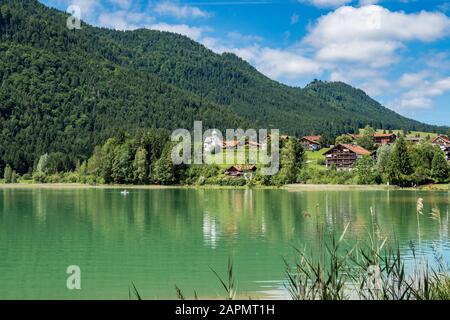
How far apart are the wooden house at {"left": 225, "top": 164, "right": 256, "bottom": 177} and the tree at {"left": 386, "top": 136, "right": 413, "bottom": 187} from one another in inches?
889

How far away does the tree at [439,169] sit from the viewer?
85125 mm

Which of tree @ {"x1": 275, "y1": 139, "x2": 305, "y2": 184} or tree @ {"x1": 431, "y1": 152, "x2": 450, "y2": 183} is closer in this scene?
tree @ {"x1": 431, "y1": 152, "x2": 450, "y2": 183}

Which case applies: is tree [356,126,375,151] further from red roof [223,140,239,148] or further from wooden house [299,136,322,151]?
red roof [223,140,239,148]

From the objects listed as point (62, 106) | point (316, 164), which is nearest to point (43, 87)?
point (62, 106)

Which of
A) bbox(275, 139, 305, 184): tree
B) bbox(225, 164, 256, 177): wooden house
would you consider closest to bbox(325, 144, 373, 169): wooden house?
bbox(275, 139, 305, 184): tree

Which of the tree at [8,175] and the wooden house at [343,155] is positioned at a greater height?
Result: the wooden house at [343,155]

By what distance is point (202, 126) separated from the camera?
174m

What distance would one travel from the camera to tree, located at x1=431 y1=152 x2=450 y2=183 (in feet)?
279

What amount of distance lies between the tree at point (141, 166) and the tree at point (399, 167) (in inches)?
1540

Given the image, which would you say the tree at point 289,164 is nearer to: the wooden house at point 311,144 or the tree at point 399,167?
the tree at point 399,167

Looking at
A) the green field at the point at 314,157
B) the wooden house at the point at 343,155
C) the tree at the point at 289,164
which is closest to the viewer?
the tree at the point at 289,164

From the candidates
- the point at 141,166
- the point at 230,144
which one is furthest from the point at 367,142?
the point at 141,166

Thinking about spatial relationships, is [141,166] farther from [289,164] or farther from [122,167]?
[289,164]

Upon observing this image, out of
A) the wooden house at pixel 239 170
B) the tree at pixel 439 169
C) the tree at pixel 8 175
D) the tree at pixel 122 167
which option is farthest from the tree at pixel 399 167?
the tree at pixel 8 175
